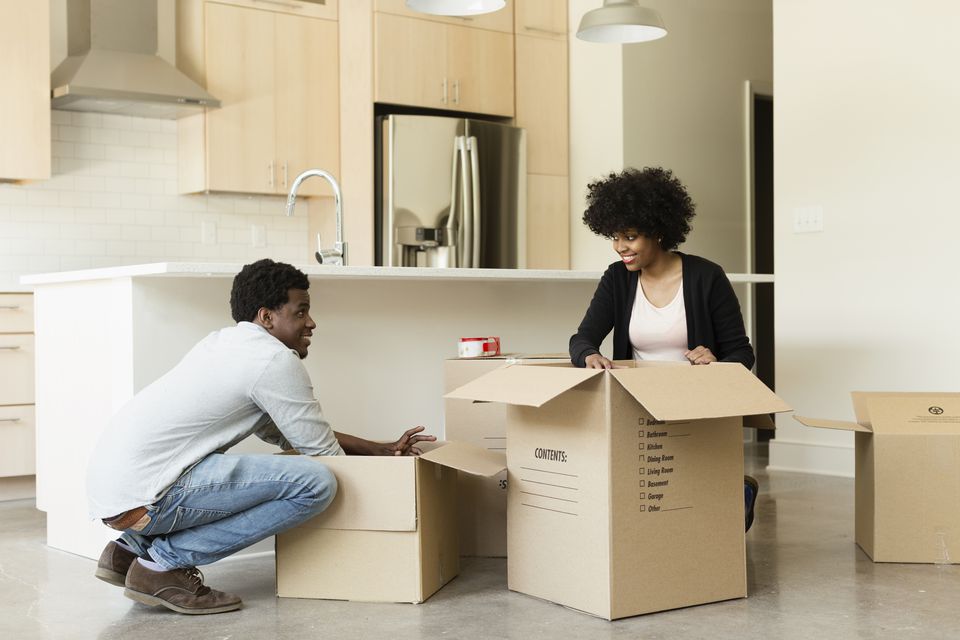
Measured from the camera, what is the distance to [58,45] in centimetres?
507

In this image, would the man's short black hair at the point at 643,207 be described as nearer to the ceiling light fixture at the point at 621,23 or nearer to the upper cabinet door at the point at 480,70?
the ceiling light fixture at the point at 621,23

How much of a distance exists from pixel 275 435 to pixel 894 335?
2674mm

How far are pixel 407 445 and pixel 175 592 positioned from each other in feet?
2.07

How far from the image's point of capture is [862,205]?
446 cm

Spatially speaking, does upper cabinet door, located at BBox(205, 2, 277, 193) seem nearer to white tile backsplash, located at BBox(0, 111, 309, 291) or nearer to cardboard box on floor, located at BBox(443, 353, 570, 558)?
white tile backsplash, located at BBox(0, 111, 309, 291)

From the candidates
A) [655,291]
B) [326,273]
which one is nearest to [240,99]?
[326,273]

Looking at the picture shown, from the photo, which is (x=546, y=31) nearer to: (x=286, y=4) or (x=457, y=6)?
(x=286, y=4)

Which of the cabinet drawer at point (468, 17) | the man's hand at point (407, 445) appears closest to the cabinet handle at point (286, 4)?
the cabinet drawer at point (468, 17)

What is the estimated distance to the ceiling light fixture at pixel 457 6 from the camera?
148 inches

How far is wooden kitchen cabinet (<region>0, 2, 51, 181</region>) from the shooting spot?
462cm

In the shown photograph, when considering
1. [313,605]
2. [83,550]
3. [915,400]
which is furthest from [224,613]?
[915,400]

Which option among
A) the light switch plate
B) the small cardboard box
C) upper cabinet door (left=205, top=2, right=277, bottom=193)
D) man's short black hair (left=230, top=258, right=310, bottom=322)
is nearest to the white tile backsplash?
upper cabinet door (left=205, top=2, right=277, bottom=193)

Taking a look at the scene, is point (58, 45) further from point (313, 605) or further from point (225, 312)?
point (313, 605)

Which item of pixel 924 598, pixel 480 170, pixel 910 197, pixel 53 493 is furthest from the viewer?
pixel 480 170
